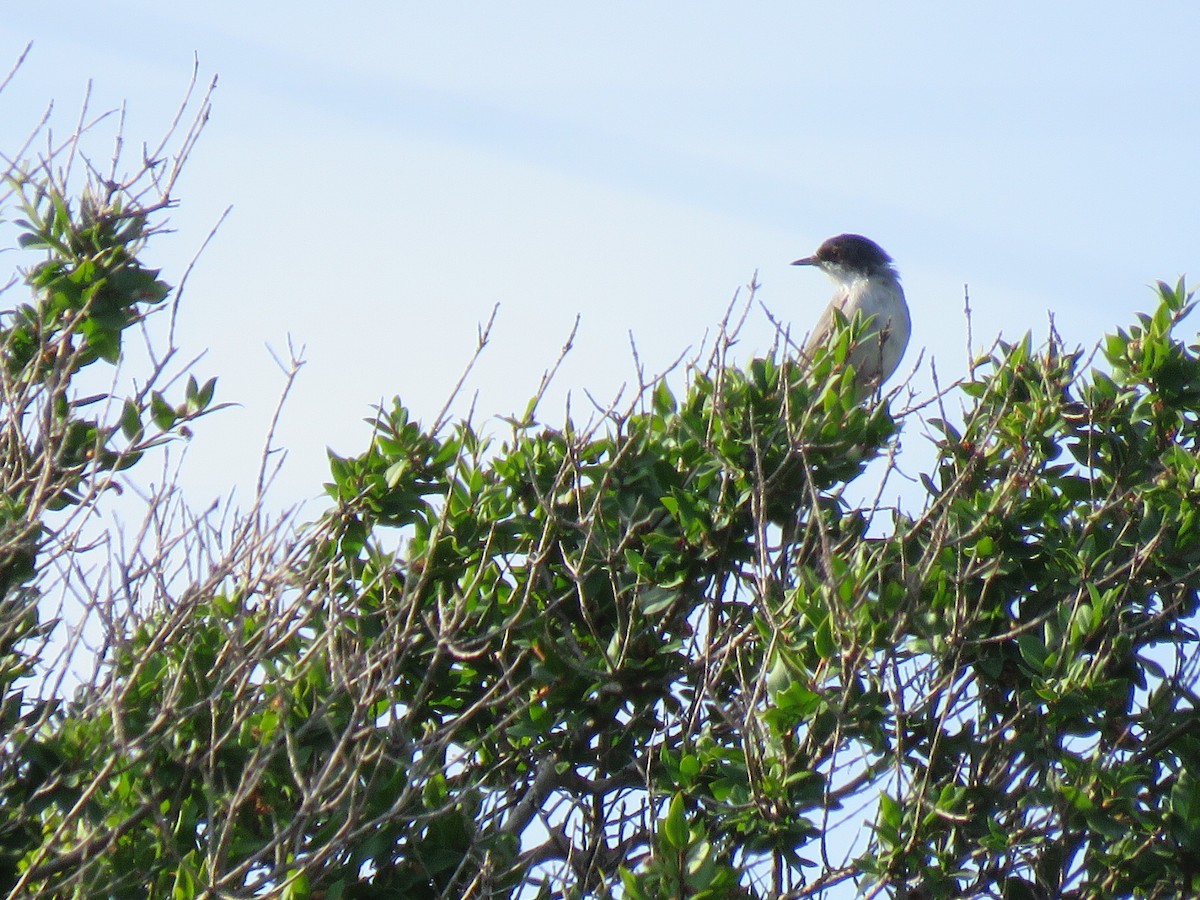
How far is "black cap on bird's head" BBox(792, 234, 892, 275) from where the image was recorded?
36.2 feet

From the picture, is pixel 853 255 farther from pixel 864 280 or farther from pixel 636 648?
pixel 636 648

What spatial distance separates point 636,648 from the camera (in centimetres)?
530

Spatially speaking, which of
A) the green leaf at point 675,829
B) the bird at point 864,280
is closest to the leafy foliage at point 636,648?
the green leaf at point 675,829

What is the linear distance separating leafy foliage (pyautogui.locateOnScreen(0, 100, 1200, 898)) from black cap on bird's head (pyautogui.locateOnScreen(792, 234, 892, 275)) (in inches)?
205

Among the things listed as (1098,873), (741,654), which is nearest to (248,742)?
(741,654)

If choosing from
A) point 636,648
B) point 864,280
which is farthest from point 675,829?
point 864,280

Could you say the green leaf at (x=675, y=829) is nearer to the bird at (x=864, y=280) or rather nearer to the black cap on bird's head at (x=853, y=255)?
the bird at (x=864, y=280)

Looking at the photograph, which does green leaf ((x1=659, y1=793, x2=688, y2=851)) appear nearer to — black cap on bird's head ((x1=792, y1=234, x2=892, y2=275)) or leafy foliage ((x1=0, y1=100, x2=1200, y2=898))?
leafy foliage ((x1=0, y1=100, x2=1200, y2=898))

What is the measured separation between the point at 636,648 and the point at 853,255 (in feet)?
20.9

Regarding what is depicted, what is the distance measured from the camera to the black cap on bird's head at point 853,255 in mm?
11023

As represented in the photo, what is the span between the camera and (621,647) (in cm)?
524

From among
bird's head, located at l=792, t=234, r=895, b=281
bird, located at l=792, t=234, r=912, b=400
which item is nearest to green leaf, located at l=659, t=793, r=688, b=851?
bird, located at l=792, t=234, r=912, b=400

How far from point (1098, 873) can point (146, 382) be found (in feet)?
11.5

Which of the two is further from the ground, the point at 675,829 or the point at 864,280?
the point at 864,280
